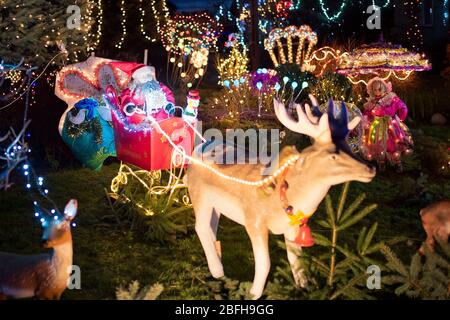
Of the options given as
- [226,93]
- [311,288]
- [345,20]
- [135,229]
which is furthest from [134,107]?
[345,20]

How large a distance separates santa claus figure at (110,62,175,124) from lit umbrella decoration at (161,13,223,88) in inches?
310

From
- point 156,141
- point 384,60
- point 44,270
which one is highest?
point 384,60

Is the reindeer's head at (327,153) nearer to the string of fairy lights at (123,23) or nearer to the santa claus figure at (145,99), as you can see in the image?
the santa claus figure at (145,99)

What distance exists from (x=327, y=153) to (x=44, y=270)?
2.04m

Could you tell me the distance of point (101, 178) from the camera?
8.66 metres

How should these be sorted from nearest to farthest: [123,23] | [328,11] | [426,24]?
[123,23]
[328,11]
[426,24]

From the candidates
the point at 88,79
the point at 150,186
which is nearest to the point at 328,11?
the point at 88,79

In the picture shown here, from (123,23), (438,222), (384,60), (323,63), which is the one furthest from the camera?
(123,23)

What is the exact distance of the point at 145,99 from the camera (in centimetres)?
637

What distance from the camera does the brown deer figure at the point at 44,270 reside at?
4.17 m

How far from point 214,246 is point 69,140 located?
12.1ft

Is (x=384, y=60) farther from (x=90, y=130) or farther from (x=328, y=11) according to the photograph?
(x=328, y=11)

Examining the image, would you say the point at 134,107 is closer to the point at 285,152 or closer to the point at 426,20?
the point at 285,152

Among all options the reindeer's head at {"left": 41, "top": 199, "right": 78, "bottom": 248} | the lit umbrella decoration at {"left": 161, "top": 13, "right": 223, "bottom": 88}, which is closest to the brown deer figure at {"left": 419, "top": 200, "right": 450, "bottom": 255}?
the reindeer's head at {"left": 41, "top": 199, "right": 78, "bottom": 248}
